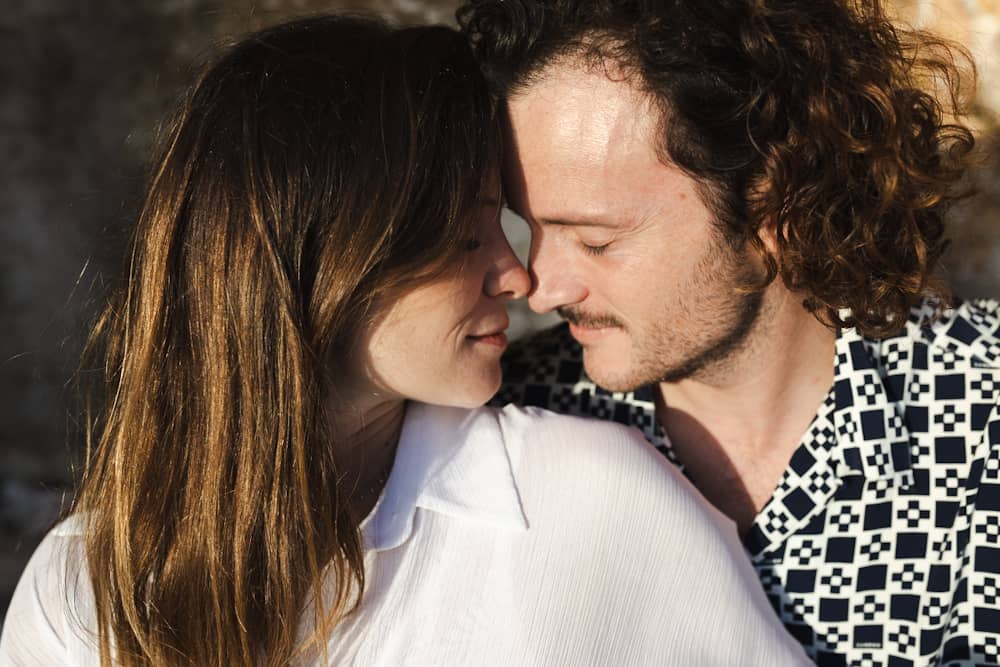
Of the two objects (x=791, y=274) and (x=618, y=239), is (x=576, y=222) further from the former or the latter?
(x=791, y=274)

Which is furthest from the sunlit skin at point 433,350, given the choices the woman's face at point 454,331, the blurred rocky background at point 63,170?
the blurred rocky background at point 63,170

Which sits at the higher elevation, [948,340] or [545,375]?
[948,340]

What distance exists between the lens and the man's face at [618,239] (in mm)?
1855

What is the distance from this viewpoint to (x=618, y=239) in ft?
6.35

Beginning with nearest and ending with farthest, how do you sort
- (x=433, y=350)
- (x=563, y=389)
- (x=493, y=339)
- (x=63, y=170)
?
(x=433, y=350), (x=493, y=339), (x=563, y=389), (x=63, y=170)

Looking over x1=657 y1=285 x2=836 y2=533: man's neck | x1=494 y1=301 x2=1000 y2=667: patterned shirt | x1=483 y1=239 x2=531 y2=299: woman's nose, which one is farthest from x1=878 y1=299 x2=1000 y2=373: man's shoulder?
x1=483 y1=239 x2=531 y2=299: woman's nose

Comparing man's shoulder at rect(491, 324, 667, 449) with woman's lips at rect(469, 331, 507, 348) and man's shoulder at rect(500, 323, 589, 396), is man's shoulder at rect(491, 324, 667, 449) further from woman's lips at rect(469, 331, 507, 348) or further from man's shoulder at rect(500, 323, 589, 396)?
woman's lips at rect(469, 331, 507, 348)

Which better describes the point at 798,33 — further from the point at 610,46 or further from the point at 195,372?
the point at 195,372

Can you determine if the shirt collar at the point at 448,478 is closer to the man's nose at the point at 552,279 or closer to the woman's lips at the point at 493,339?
the woman's lips at the point at 493,339

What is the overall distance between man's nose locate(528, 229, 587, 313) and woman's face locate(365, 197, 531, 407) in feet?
0.54

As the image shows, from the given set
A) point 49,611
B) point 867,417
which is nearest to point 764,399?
point 867,417

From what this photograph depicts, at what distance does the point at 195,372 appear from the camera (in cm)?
163

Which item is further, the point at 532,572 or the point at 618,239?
the point at 618,239

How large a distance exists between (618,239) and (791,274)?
36 cm
